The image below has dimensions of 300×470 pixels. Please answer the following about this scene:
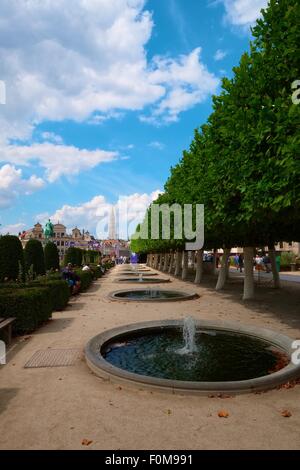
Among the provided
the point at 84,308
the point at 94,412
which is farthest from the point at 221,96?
the point at 94,412

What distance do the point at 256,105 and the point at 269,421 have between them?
25.4 ft

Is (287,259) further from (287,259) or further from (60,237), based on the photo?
(60,237)

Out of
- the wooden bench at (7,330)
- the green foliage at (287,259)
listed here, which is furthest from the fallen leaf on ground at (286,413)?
the green foliage at (287,259)

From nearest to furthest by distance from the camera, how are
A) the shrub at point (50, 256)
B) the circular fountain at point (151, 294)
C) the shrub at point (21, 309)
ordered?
the shrub at point (21, 309) → the circular fountain at point (151, 294) → the shrub at point (50, 256)

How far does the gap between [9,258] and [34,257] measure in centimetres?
445

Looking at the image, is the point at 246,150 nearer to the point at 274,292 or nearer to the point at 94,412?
the point at 94,412

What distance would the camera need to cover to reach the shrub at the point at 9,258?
17688mm

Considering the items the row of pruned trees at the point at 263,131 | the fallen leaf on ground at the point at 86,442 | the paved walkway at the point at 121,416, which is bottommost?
the paved walkway at the point at 121,416

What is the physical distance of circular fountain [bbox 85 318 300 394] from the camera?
552 centimetres

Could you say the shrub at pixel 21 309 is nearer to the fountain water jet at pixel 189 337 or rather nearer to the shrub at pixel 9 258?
the fountain water jet at pixel 189 337

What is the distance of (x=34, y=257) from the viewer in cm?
2223

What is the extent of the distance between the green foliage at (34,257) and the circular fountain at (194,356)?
47.1 ft

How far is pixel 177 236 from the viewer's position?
22297 mm

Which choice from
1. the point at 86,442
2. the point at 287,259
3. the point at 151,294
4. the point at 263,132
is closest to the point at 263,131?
the point at 263,132
